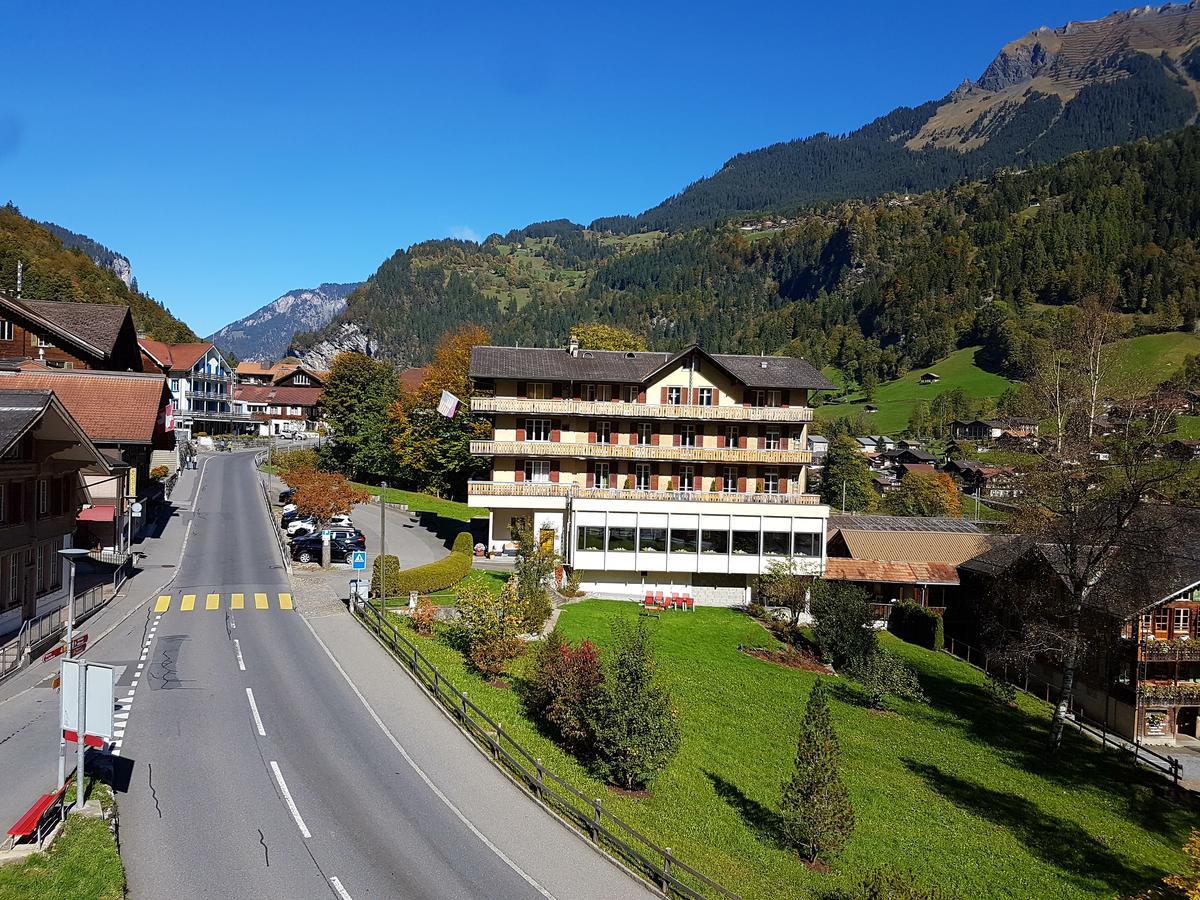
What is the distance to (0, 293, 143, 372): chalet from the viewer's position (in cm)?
5081

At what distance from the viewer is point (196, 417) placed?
121 m

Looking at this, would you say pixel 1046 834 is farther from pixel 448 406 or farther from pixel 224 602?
pixel 448 406

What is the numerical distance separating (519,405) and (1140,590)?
33.4m

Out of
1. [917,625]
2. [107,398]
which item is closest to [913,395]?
[917,625]

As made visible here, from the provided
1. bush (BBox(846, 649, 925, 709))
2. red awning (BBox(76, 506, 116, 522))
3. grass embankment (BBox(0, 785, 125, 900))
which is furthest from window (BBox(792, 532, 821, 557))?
grass embankment (BBox(0, 785, 125, 900))

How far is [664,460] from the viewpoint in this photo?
5047cm

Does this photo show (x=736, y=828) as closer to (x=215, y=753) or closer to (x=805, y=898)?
(x=805, y=898)

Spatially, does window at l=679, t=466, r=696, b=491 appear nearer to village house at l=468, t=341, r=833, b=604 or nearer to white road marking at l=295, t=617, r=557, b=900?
village house at l=468, t=341, r=833, b=604

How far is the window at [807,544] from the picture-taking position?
47188mm

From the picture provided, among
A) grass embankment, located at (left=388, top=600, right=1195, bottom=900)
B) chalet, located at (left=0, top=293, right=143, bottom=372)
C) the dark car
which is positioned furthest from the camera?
chalet, located at (left=0, top=293, right=143, bottom=372)

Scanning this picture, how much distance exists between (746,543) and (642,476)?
→ 27.2 ft

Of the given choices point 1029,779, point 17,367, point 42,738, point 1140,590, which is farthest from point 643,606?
point 17,367

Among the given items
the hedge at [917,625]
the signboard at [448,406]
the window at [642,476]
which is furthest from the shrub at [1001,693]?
the signboard at [448,406]

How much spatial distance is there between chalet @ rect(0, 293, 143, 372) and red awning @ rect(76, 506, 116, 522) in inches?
645
